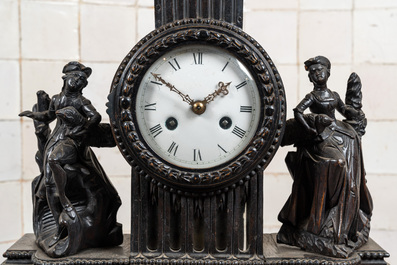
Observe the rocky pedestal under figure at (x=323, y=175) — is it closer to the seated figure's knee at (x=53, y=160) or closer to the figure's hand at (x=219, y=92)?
the figure's hand at (x=219, y=92)

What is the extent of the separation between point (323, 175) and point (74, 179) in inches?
31.4

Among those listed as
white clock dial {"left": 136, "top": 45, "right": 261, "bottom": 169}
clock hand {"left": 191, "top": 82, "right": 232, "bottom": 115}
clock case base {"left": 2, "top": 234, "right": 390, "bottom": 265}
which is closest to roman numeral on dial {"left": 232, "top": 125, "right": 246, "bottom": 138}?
white clock dial {"left": 136, "top": 45, "right": 261, "bottom": 169}

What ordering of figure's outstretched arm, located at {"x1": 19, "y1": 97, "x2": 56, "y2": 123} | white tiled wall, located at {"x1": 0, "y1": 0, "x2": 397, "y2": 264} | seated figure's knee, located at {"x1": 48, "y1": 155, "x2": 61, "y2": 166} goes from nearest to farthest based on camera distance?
seated figure's knee, located at {"x1": 48, "y1": 155, "x2": 61, "y2": 166}
figure's outstretched arm, located at {"x1": 19, "y1": 97, "x2": 56, "y2": 123}
white tiled wall, located at {"x1": 0, "y1": 0, "x2": 397, "y2": 264}

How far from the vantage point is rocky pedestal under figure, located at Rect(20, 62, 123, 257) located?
7.18ft

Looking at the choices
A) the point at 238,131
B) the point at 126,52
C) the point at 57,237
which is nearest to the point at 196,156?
the point at 238,131

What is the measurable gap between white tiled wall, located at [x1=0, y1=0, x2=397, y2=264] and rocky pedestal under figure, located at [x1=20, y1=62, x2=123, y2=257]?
104cm

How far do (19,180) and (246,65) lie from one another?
1662 mm

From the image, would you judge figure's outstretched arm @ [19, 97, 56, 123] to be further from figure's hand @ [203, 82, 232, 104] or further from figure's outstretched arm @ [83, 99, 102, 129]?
figure's hand @ [203, 82, 232, 104]

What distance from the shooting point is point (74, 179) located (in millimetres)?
2244

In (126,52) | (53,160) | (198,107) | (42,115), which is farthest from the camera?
(126,52)

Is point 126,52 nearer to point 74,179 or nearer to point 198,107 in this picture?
point 74,179

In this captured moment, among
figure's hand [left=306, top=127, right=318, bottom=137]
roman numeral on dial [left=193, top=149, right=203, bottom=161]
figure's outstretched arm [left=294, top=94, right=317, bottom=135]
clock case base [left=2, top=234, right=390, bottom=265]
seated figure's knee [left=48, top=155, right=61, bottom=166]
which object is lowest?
clock case base [left=2, top=234, right=390, bottom=265]

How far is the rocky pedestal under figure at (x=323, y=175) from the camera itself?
Answer: 2.19 meters

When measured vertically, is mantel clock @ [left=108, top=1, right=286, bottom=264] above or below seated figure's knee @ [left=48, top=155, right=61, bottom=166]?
above
